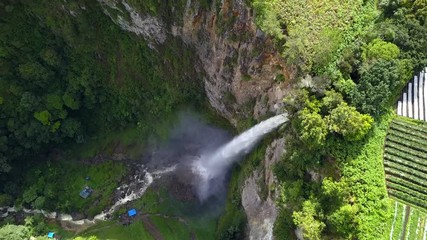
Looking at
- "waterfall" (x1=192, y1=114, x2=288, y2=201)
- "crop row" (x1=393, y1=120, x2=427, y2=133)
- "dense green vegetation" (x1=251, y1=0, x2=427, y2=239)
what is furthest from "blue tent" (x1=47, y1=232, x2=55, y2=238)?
"crop row" (x1=393, y1=120, x2=427, y2=133)

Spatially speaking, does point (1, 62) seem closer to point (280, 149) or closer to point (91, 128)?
point (91, 128)

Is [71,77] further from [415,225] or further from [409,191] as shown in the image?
[415,225]

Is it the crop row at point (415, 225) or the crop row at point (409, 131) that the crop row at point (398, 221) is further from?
the crop row at point (409, 131)

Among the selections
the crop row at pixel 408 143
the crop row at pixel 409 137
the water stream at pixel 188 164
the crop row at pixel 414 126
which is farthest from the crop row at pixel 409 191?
the water stream at pixel 188 164

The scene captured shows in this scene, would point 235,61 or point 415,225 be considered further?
point 235,61

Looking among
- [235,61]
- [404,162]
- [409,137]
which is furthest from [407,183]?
[235,61]

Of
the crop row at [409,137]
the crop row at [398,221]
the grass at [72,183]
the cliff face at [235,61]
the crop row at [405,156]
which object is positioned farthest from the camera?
the grass at [72,183]
